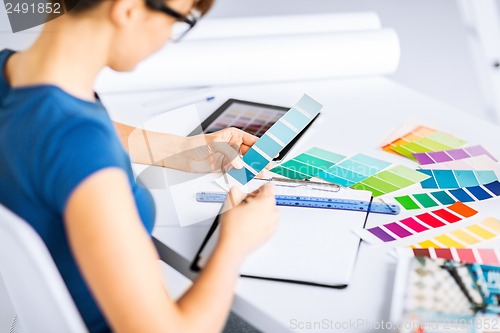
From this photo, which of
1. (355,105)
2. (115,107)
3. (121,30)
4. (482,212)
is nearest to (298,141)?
(355,105)

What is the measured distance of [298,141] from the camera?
141 cm

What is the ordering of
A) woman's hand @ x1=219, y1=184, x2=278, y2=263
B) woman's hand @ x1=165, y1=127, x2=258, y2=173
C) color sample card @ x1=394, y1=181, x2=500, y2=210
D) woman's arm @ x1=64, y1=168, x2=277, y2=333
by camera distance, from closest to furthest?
woman's arm @ x1=64, y1=168, x2=277, y2=333 < woman's hand @ x1=219, y1=184, x2=278, y2=263 < color sample card @ x1=394, y1=181, x2=500, y2=210 < woman's hand @ x1=165, y1=127, x2=258, y2=173

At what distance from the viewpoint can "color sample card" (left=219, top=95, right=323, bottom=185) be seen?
1246 mm

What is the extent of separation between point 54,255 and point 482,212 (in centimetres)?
79

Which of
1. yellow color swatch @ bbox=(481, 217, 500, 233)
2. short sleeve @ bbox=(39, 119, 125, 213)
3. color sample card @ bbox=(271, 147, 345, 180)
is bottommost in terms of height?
yellow color swatch @ bbox=(481, 217, 500, 233)

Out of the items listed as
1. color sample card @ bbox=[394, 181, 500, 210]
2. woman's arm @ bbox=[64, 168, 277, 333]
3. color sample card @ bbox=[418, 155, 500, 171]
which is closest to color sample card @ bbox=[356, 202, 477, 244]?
color sample card @ bbox=[394, 181, 500, 210]

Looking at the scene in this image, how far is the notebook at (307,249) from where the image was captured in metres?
1.00

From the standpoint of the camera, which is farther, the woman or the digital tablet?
the digital tablet

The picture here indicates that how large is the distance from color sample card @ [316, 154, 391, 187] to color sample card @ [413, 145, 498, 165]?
0.08m

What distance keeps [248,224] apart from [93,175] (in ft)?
0.99

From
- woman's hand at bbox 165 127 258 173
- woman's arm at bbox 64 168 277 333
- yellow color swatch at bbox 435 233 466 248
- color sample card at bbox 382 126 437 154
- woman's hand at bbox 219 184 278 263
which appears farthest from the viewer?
color sample card at bbox 382 126 437 154

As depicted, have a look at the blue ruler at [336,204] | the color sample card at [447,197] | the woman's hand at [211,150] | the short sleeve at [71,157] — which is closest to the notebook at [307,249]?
the blue ruler at [336,204]

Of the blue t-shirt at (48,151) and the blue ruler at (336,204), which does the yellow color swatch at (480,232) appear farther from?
the blue t-shirt at (48,151)

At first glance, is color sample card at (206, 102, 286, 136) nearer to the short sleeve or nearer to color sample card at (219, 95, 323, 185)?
color sample card at (219, 95, 323, 185)
